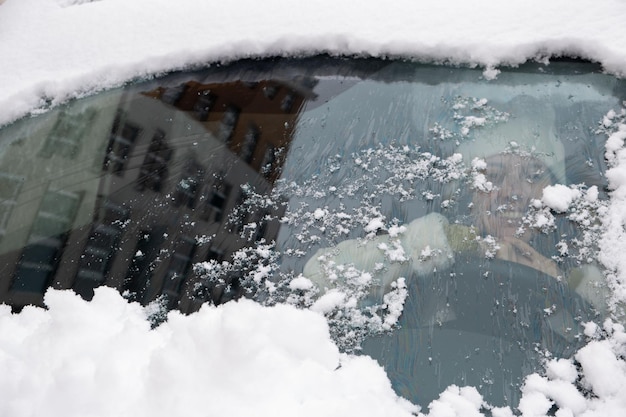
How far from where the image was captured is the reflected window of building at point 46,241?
2510mm

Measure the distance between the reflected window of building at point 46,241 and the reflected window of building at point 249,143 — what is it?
0.76m

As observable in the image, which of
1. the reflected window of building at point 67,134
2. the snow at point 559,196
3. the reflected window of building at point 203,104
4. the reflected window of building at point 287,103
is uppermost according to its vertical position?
the snow at point 559,196

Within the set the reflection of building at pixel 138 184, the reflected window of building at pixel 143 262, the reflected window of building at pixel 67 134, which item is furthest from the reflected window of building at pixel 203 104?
the reflected window of building at pixel 143 262

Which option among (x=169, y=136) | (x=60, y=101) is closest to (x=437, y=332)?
(x=169, y=136)

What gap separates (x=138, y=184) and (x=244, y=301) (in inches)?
37.8

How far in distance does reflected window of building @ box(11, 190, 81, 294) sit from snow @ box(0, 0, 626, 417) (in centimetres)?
17

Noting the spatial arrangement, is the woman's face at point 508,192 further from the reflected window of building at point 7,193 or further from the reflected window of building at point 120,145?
the reflected window of building at point 7,193

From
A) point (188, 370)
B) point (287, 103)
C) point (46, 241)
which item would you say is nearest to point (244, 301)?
point (188, 370)

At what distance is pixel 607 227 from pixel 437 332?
78cm

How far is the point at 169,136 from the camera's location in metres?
2.89

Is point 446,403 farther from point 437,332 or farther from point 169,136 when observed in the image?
point 169,136

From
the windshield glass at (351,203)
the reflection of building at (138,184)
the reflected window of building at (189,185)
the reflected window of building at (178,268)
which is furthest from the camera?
the reflected window of building at (189,185)

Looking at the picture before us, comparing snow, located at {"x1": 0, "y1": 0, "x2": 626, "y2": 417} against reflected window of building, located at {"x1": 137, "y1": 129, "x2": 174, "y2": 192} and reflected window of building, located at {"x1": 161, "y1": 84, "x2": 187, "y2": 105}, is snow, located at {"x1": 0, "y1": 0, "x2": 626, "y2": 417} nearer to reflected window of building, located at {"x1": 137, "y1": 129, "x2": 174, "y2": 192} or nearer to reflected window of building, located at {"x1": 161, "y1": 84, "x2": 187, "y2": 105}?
reflected window of building, located at {"x1": 161, "y1": 84, "x2": 187, "y2": 105}

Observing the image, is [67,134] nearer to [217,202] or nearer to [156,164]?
[156,164]
